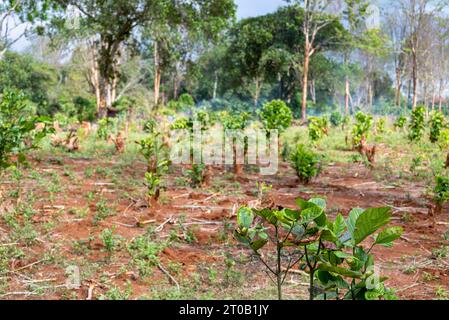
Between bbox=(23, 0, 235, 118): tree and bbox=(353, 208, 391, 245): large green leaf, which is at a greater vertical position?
bbox=(23, 0, 235, 118): tree

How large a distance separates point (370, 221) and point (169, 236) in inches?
84.5

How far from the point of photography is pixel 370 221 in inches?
49.1

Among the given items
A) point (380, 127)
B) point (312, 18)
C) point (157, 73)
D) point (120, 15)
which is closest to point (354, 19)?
point (312, 18)

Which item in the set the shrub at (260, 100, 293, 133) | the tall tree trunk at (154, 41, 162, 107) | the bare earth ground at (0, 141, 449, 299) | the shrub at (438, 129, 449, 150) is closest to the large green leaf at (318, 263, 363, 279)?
the bare earth ground at (0, 141, 449, 299)

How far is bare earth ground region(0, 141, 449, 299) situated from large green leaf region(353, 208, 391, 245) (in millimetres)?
1013

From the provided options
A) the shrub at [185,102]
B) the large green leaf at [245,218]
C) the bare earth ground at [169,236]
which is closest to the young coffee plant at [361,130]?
the bare earth ground at [169,236]

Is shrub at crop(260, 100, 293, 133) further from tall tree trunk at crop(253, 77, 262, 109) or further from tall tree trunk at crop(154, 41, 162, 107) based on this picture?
tall tree trunk at crop(253, 77, 262, 109)

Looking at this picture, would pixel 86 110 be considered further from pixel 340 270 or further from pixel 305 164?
pixel 340 270

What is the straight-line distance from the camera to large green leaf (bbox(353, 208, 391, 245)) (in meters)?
1.21

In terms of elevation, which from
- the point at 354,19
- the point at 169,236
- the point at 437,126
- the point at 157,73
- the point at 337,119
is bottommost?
the point at 169,236

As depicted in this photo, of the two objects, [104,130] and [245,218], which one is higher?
[104,130]

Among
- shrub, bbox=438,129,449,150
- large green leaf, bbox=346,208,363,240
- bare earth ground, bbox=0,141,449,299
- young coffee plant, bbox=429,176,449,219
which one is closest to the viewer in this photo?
large green leaf, bbox=346,208,363,240

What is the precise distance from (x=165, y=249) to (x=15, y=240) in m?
0.93
